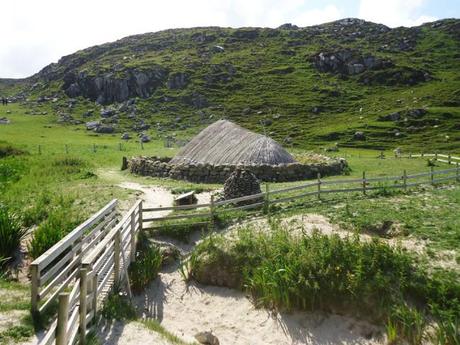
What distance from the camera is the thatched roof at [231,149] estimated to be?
87.8 ft

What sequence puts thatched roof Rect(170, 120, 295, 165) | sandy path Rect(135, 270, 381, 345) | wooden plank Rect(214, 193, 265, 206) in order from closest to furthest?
1. sandy path Rect(135, 270, 381, 345)
2. wooden plank Rect(214, 193, 265, 206)
3. thatched roof Rect(170, 120, 295, 165)

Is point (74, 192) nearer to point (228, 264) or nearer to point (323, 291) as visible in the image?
point (228, 264)

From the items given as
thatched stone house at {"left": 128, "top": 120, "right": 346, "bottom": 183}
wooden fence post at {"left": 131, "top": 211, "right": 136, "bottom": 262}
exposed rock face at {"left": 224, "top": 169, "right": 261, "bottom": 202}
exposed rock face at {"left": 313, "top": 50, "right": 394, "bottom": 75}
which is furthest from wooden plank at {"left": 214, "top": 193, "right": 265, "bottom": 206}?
exposed rock face at {"left": 313, "top": 50, "right": 394, "bottom": 75}

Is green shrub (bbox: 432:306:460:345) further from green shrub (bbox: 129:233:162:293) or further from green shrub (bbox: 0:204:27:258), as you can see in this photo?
green shrub (bbox: 0:204:27:258)

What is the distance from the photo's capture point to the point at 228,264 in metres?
13.1

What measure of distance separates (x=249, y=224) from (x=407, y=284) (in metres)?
6.31

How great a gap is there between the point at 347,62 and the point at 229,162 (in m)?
119

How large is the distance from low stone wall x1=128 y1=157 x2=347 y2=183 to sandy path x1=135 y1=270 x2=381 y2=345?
13.0m

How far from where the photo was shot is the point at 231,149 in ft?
90.9

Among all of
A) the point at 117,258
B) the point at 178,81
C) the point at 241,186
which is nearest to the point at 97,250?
the point at 117,258

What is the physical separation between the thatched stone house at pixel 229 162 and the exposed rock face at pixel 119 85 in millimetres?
93019

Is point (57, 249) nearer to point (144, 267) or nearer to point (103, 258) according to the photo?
point (103, 258)

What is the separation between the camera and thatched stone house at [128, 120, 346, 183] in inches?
1023

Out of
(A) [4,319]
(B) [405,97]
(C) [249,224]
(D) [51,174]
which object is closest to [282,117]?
(B) [405,97]
